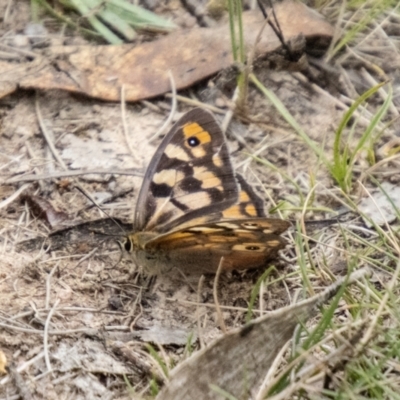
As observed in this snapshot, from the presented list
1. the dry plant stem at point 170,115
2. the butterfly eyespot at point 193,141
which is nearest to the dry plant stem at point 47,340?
the butterfly eyespot at point 193,141

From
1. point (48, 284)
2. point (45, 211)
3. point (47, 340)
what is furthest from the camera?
point (45, 211)

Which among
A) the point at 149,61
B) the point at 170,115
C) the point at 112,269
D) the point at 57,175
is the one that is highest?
the point at 149,61

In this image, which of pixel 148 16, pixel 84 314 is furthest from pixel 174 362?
pixel 148 16

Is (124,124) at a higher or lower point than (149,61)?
lower

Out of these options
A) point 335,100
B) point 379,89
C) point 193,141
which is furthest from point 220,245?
point 379,89

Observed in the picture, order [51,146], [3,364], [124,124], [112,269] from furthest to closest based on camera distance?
[124,124] → [51,146] → [112,269] → [3,364]

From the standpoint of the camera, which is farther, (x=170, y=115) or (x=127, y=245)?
(x=170, y=115)

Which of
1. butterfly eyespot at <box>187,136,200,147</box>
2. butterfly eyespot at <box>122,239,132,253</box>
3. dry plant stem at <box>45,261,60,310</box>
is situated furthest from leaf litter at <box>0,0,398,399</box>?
butterfly eyespot at <box>187,136,200,147</box>

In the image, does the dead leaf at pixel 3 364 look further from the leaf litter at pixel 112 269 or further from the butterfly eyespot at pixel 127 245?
the butterfly eyespot at pixel 127 245

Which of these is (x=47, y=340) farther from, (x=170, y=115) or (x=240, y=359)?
(x=170, y=115)
